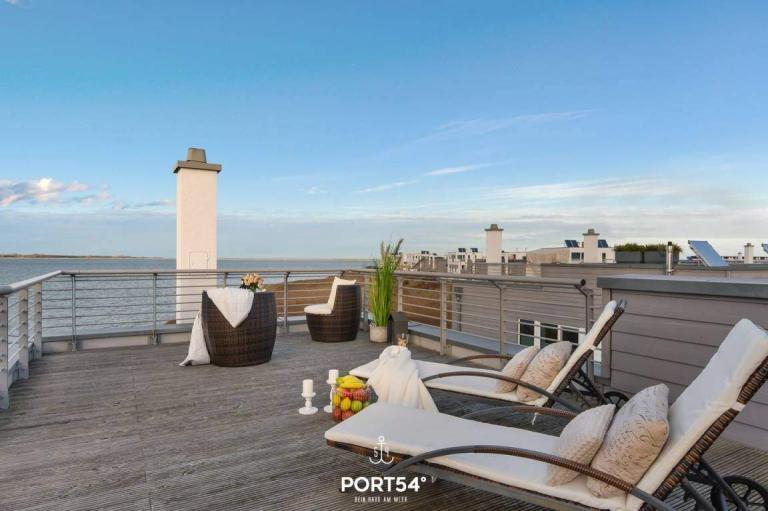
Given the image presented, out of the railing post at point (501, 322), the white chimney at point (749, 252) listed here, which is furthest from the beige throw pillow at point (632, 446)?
the white chimney at point (749, 252)

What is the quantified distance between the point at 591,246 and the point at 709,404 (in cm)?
995

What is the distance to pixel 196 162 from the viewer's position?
7.36m

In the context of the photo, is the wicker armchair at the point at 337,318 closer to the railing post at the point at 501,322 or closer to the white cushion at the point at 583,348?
the railing post at the point at 501,322

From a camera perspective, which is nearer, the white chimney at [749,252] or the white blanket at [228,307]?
the white blanket at [228,307]

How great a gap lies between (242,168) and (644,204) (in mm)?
8869

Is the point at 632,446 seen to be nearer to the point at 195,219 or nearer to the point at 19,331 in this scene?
the point at 19,331

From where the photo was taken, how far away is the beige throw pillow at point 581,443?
1595 mm

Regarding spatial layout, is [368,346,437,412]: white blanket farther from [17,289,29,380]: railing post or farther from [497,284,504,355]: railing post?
[17,289,29,380]: railing post

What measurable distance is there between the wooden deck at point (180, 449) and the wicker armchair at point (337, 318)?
1507 millimetres

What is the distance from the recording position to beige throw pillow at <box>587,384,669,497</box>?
149 cm

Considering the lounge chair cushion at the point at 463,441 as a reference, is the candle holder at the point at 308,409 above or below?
below

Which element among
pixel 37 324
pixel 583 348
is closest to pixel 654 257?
pixel 583 348

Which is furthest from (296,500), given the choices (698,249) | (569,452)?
(698,249)

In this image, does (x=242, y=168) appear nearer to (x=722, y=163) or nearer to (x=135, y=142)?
(x=135, y=142)
